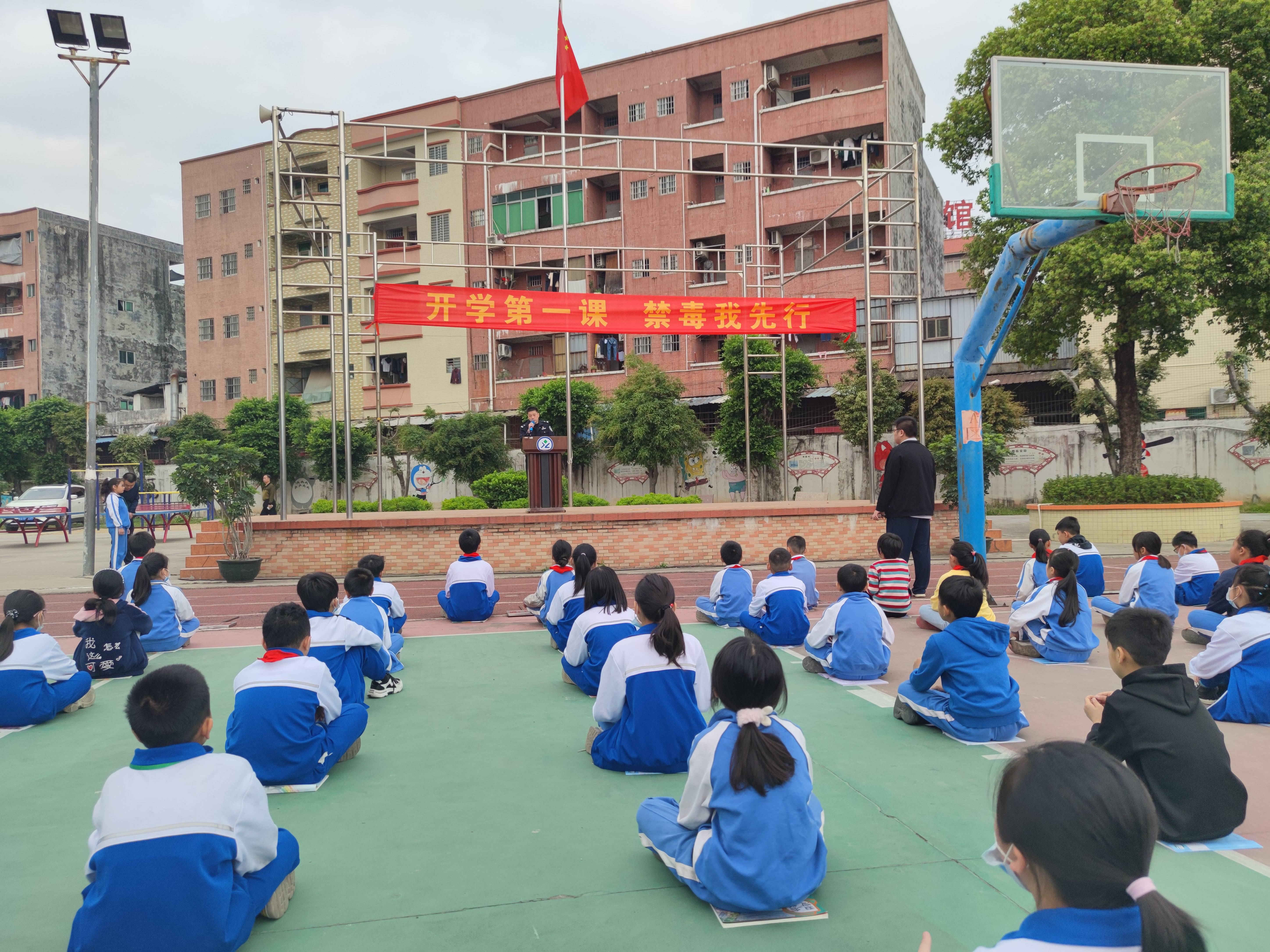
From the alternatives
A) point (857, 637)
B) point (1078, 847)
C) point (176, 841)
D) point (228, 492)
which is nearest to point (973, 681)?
point (857, 637)

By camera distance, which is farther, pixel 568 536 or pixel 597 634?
pixel 568 536

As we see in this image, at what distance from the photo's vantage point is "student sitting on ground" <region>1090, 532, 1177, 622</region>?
23.2 feet

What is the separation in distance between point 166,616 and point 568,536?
6497 millimetres

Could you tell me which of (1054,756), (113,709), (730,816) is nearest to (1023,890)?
(730,816)

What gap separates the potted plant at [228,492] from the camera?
40.8 feet

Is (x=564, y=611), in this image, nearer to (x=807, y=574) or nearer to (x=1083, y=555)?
(x=807, y=574)

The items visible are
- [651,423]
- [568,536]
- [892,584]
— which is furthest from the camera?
[651,423]

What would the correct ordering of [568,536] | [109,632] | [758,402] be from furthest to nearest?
[758,402] → [568,536] → [109,632]

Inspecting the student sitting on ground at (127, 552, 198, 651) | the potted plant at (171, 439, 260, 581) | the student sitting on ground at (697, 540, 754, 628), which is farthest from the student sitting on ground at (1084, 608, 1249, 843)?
the potted plant at (171, 439, 260, 581)

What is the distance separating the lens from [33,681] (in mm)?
5180

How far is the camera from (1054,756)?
1526 millimetres

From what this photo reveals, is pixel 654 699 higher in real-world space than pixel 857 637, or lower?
higher

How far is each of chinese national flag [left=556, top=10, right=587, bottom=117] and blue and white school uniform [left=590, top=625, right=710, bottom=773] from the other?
1291cm

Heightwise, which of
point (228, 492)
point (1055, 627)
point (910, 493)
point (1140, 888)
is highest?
point (228, 492)
